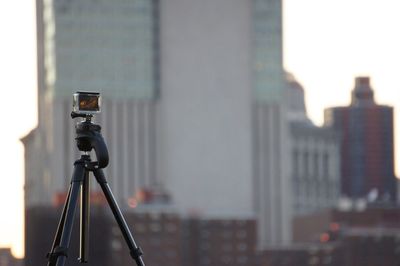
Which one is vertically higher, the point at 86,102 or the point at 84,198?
the point at 86,102

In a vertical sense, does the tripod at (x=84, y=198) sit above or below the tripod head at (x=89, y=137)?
below

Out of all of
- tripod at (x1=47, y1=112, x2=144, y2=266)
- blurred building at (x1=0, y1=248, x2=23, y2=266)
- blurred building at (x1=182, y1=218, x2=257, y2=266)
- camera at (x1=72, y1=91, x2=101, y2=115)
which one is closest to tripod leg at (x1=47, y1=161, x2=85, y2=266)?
tripod at (x1=47, y1=112, x2=144, y2=266)

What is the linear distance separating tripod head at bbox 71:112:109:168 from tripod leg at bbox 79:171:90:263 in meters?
0.13

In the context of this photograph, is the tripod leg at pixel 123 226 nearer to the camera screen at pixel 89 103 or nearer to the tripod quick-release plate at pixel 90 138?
the tripod quick-release plate at pixel 90 138

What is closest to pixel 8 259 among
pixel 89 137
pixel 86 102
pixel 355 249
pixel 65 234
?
pixel 355 249

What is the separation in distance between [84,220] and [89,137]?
49cm

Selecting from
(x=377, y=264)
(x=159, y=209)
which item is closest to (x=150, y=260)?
(x=159, y=209)

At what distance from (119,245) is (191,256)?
945 inches

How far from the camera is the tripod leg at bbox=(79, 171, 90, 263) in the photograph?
9523mm

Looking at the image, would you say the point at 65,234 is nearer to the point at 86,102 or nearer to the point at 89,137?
the point at 89,137

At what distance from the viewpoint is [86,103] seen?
9.98 metres

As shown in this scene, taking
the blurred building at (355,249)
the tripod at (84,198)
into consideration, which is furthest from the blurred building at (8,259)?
the tripod at (84,198)

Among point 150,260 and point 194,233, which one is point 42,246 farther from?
point 194,233

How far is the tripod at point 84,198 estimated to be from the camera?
9375 millimetres
